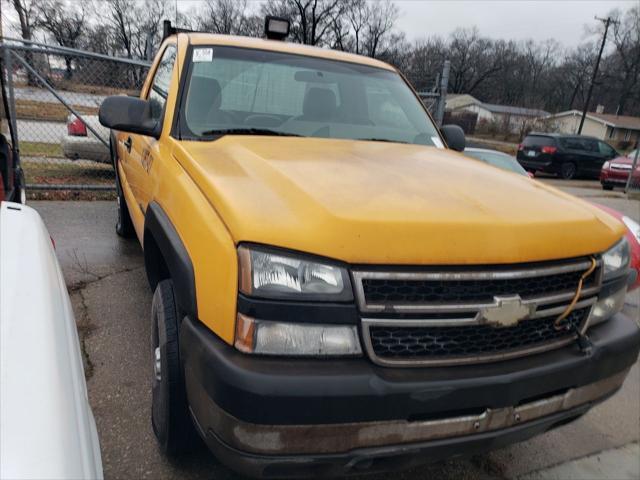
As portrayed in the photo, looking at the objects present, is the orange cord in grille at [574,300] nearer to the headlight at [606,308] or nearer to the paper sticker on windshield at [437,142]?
the headlight at [606,308]

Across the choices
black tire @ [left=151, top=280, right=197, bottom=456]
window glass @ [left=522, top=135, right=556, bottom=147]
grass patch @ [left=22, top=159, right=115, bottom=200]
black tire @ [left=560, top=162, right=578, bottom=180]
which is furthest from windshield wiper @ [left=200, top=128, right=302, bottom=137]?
black tire @ [left=560, top=162, right=578, bottom=180]

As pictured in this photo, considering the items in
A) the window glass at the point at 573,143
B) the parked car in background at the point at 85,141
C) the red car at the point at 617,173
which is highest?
the parked car in background at the point at 85,141

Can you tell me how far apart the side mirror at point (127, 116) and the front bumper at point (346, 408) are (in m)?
1.46

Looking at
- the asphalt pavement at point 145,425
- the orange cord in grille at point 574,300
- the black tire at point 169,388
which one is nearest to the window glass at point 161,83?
the black tire at point 169,388

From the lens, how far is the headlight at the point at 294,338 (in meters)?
1.47

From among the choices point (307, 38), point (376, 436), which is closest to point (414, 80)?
point (376, 436)

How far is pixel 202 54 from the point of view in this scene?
2850 mm

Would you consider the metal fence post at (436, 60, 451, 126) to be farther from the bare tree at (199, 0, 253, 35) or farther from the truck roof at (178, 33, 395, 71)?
Answer: the bare tree at (199, 0, 253, 35)

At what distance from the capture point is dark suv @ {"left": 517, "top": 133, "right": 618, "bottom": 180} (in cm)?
1819

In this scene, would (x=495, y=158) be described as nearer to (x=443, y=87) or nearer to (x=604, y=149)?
(x=443, y=87)

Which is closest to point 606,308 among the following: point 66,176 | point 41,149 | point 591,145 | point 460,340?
point 460,340

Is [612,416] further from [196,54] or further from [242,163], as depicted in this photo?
[196,54]

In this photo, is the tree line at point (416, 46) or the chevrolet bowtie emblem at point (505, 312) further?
the tree line at point (416, 46)

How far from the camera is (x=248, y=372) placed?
1425 mm
